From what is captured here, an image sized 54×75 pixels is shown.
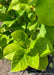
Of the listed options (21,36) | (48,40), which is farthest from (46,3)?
(21,36)

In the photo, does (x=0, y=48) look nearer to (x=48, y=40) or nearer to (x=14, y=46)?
(x=14, y=46)

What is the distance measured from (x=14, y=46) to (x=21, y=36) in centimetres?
8

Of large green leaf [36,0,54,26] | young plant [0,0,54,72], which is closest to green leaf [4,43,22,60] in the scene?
young plant [0,0,54,72]

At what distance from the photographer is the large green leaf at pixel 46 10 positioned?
34cm

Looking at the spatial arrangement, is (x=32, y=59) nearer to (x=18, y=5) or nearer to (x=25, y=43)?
(x=25, y=43)

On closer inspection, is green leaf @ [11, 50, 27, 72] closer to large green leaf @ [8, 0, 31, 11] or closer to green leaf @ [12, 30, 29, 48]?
green leaf @ [12, 30, 29, 48]

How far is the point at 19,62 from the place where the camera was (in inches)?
27.3

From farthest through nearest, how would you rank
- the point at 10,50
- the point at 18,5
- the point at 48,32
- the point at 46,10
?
the point at 18,5 → the point at 10,50 → the point at 48,32 → the point at 46,10

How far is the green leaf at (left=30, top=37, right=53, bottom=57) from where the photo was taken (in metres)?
0.66

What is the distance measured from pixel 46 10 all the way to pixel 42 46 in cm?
35

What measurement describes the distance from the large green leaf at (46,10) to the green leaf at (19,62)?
1.17ft

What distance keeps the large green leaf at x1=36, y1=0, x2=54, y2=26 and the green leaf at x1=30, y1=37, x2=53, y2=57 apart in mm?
283

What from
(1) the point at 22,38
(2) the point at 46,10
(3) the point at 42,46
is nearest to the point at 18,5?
(1) the point at 22,38

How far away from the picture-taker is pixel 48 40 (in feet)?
2.15
